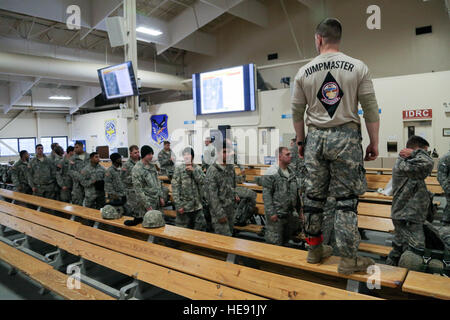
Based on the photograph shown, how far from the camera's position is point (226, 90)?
11039 mm

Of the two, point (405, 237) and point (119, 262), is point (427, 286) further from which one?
Answer: point (119, 262)

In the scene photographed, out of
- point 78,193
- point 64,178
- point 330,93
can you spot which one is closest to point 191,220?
point 330,93

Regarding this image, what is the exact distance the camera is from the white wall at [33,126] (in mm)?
16125

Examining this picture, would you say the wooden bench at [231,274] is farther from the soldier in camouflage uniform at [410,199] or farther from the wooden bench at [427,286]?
the soldier in camouflage uniform at [410,199]

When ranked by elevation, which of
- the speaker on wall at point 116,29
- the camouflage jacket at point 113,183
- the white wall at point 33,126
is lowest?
the camouflage jacket at point 113,183

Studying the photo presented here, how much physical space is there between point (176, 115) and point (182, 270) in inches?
439

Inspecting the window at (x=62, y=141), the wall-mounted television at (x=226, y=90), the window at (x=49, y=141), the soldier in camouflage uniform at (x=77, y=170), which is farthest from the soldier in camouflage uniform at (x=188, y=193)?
the window at (x=62, y=141)

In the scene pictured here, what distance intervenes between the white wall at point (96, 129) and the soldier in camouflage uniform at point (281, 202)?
1270 cm

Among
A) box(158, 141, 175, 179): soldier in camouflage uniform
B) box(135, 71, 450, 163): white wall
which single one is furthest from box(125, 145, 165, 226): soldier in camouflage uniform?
box(135, 71, 450, 163): white wall

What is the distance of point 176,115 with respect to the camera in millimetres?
13062

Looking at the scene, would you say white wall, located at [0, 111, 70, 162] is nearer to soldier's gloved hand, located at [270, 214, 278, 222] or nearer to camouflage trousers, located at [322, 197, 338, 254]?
soldier's gloved hand, located at [270, 214, 278, 222]

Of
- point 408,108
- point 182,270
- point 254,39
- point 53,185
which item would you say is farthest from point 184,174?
point 254,39

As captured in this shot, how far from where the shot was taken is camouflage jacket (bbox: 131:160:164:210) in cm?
408

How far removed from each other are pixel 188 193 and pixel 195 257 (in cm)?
138
